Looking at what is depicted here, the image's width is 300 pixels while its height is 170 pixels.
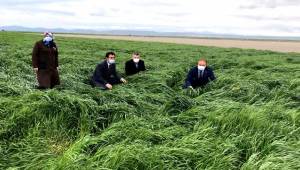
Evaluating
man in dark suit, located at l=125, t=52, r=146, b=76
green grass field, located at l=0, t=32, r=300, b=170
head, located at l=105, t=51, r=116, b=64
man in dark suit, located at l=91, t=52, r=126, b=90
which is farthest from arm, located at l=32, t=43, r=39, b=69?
man in dark suit, located at l=125, t=52, r=146, b=76

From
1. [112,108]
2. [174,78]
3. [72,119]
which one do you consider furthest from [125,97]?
[174,78]

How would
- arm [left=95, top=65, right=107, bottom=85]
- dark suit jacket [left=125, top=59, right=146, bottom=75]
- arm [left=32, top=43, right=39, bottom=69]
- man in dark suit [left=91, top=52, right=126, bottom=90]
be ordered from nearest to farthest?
arm [left=32, top=43, right=39, bottom=69] < arm [left=95, top=65, right=107, bottom=85] < man in dark suit [left=91, top=52, right=126, bottom=90] < dark suit jacket [left=125, top=59, right=146, bottom=75]

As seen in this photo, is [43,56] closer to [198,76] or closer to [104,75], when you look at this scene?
[104,75]

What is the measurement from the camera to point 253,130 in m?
7.31

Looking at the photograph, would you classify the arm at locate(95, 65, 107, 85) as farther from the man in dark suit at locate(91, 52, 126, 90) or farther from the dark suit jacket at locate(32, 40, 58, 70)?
the dark suit jacket at locate(32, 40, 58, 70)

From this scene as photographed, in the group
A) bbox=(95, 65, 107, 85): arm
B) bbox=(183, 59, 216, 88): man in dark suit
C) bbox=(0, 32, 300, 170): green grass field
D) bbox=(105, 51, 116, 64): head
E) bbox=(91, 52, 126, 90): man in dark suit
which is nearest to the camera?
bbox=(0, 32, 300, 170): green grass field

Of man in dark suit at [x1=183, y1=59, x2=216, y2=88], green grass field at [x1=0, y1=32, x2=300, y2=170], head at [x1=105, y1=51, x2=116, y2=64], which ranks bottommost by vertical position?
green grass field at [x1=0, y1=32, x2=300, y2=170]

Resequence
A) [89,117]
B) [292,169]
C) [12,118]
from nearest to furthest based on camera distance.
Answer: [292,169], [12,118], [89,117]

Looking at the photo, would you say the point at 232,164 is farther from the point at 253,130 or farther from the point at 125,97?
the point at 125,97

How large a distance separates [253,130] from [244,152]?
0.89 m

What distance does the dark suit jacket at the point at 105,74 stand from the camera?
40.6ft

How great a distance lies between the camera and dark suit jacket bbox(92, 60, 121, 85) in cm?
1238

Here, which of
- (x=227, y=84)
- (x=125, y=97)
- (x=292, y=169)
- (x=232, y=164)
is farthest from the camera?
(x=227, y=84)

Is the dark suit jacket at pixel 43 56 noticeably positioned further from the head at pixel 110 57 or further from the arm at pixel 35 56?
the head at pixel 110 57
